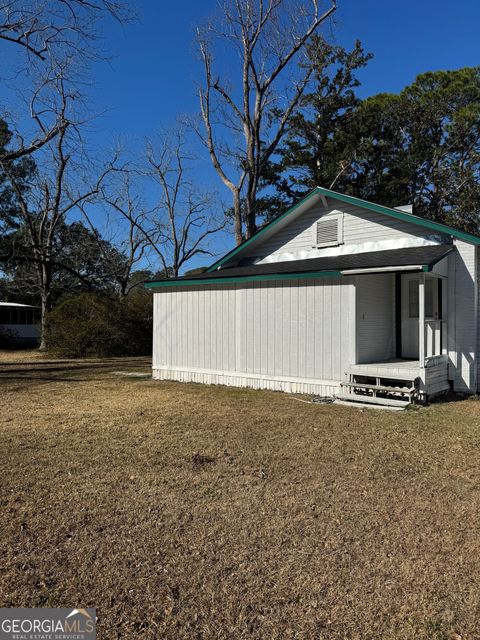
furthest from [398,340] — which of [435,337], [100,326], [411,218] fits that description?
[100,326]

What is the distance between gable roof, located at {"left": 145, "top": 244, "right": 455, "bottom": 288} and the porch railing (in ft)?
5.37

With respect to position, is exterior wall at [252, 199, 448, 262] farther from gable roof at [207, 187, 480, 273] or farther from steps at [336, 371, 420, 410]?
steps at [336, 371, 420, 410]

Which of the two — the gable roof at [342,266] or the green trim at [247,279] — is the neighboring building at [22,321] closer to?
the green trim at [247,279]

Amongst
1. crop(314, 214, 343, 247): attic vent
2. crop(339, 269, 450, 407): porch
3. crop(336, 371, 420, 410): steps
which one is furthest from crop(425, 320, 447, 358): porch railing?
crop(314, 214, 343, 247): attic vent

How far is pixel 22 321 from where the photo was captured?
1238 inches

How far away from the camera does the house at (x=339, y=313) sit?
891cm

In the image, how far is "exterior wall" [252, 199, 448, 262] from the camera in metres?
10.6

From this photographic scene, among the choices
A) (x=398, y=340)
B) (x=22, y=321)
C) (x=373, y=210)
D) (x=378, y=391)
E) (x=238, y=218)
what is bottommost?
(x=378, y=391)

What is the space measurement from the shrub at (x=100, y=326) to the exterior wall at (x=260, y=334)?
27.4 feet

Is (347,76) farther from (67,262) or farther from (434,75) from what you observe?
(67,262)

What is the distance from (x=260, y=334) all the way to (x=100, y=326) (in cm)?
1146

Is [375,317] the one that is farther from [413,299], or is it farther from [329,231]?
[329,231]

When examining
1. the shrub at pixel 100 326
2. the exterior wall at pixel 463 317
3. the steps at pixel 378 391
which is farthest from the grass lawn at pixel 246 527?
the shrub at pixel 100 326

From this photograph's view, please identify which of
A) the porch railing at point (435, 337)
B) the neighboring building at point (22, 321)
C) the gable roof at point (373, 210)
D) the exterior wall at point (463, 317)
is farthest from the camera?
the neighboring building at point (22, 321)
